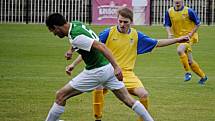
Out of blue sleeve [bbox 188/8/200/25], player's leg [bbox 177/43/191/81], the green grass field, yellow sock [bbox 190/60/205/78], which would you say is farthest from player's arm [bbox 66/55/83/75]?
blue sleeve [bbox 188/8/200/25]

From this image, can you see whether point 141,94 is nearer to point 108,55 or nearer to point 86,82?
point 86,82

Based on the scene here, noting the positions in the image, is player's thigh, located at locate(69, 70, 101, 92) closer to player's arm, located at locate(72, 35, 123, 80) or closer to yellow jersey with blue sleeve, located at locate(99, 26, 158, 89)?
player's arm, located at locate(72, 35, 123, 80)

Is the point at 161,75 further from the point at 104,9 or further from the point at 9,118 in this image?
the point at 104,9

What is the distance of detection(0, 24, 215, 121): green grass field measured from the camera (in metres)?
12.4

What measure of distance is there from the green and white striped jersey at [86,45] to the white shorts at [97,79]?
7 centimetres

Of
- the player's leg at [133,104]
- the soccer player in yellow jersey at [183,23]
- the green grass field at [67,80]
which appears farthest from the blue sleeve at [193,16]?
the player's leg at [133,104]

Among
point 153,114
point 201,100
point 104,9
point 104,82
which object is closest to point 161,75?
point 201,100

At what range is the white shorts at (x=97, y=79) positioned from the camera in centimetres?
982

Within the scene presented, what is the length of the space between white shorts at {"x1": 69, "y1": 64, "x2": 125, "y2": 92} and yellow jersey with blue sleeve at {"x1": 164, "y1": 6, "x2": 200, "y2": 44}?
27.2ft

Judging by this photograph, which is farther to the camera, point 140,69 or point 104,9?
point 104,9

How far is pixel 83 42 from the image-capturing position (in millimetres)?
9383

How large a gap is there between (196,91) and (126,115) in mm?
3647

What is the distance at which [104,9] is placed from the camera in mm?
35094

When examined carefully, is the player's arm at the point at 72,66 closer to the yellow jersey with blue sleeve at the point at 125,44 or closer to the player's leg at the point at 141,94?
the yellow jersey with blue sleeve at the point at 125,44
